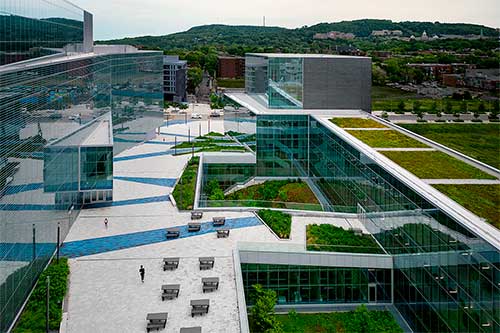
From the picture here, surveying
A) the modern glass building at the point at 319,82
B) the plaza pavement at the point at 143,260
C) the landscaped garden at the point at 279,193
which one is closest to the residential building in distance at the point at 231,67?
the modern glass building at the point at 319,82

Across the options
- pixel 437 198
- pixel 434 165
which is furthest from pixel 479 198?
pixel 434 165

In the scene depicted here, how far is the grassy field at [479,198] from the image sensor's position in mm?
17281

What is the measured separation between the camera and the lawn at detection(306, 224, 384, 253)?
931 inches

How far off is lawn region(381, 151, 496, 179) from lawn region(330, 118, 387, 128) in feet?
27.8

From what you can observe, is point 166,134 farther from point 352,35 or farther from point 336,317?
point 352,35

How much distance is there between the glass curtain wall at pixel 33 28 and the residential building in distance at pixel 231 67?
105 meters

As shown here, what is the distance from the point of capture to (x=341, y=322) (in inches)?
845

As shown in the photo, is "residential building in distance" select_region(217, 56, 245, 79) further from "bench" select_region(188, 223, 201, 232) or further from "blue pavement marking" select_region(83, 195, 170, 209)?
"bench" select_region(188, 223, 201, 232)

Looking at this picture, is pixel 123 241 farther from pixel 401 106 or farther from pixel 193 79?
pixel 193 79

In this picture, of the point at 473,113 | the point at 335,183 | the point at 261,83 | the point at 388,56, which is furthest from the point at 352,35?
the point at 335,183

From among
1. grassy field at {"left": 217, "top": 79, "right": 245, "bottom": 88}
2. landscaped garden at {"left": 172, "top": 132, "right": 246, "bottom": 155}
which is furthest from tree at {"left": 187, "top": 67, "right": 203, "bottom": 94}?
landscaped garden at {"left": 172, "top": 132, "right": 246, "bottom": 155}

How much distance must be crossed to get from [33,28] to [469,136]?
174 ft

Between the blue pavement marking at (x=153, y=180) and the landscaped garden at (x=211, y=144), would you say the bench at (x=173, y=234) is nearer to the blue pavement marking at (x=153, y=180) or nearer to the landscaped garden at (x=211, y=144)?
the blue pavement marking at (x=153, y=180)

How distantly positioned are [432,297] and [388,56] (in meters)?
71.8
